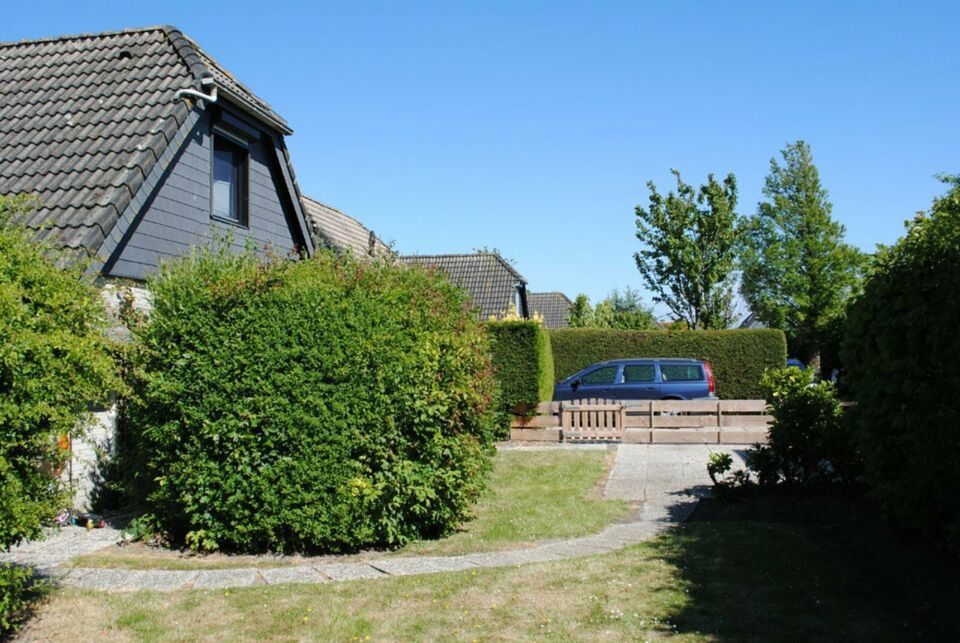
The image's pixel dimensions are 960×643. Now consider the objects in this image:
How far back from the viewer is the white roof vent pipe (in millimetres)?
11852

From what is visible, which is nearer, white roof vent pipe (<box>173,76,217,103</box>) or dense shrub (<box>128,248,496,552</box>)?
dense shrub (<box>128,248,496,552</box>)

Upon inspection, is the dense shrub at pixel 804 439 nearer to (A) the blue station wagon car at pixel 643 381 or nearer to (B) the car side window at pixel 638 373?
(A) the blue station wagon car at pixel 643 381

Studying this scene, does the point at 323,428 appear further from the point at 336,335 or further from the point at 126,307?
the point at 126,307

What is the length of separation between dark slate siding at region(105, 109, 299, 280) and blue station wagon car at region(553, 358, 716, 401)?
30.4 feet

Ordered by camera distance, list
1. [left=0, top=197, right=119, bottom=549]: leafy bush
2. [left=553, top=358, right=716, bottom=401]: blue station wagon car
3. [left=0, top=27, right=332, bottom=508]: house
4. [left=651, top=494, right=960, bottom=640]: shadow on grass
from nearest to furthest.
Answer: [left=0, top=197, right=119, bottom=549]: leafy bush, [left=651, top=494, right=960, bottom=640]: shadow on grass, [left=0, top=27, right=332, bottom=508]: house, [left=553, top=358, right=716, bottom=401]: blue station wagon car

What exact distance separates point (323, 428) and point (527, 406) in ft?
36.1

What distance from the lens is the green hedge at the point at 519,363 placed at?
60.2ft

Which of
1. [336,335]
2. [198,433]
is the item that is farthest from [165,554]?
[336,335]

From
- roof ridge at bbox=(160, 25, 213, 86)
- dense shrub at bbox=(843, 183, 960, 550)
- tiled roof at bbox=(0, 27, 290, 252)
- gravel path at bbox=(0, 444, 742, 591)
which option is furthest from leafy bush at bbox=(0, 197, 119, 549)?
roof ridge at bbox=(160, 25, 213, 86)

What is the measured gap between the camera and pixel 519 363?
1853cm

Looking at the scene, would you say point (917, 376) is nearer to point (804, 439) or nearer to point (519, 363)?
point (804, 439)

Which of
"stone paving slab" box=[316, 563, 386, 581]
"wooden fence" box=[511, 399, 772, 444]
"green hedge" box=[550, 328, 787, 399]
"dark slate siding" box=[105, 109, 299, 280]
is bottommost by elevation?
"stone paving slab" box=[316, 563, 386, 581]

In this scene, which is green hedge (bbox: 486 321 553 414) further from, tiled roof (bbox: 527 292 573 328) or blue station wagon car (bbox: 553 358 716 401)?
tiled roof (bbox: 527 292 573 328)

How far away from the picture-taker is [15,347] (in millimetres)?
4684
